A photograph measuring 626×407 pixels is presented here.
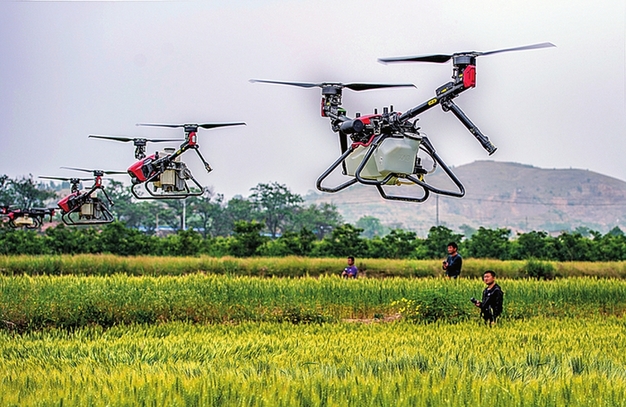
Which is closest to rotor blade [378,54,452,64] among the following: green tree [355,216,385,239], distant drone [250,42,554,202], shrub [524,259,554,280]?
distant drone [250,42,554,202]

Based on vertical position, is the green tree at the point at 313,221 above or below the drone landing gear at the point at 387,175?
below

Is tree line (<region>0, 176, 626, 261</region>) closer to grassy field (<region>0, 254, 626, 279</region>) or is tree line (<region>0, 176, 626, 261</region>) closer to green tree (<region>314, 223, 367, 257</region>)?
green tree (<region>314, 223, 367, 257</region>)

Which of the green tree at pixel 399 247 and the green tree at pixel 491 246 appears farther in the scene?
the green tree at pixel 399 247

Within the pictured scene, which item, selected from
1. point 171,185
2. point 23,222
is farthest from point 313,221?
point 171,185

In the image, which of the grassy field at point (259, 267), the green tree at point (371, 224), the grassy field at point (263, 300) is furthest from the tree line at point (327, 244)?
the green tree at point (371, 224)

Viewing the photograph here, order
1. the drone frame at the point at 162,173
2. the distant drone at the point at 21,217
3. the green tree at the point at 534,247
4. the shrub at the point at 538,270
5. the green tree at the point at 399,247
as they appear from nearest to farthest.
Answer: the drone frame at the point at 162,173 < the distant drone at the point at 21,217 < the shrub at the point at 538,270 < the green tree at the point at 534,247 < the green tree at the point at 399,247

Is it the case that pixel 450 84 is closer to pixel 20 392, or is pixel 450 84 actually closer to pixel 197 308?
pixel 20 392

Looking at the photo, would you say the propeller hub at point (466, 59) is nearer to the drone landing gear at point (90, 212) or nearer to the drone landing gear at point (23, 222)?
the drone landing gear at point (90, 212)
